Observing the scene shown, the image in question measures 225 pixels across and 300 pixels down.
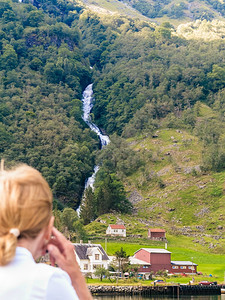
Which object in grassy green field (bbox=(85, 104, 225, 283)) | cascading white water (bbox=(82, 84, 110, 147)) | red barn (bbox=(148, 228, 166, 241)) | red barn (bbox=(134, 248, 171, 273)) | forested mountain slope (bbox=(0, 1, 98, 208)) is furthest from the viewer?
cascading white water (bbox=(82, 84, 110, 147))

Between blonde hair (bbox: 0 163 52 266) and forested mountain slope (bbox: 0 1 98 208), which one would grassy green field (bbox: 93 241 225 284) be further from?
blonde hair (bbox: 0 163 52 266)

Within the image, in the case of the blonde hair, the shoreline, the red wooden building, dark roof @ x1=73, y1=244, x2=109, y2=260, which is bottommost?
the red wooden building

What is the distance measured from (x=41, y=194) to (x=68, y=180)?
11009 cm

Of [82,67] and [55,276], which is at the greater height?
[82,67]

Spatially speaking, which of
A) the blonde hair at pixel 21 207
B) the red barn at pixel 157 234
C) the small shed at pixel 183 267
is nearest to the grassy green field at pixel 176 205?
the red barn at pixel 157 234

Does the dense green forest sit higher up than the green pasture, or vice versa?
the dense green forest

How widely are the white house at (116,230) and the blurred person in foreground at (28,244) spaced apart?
80.2 metres

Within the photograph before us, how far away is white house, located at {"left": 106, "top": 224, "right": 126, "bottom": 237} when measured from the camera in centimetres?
8219

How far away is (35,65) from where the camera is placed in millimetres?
156000

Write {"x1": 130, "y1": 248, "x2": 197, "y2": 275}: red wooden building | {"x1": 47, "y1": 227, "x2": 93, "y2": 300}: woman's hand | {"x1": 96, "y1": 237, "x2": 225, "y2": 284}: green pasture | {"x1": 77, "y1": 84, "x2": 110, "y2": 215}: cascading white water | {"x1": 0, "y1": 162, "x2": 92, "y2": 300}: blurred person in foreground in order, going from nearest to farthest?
1. {"x1": 0, "y1": 162, "x2": 92, "y2": 300}: blurred person in foreground
2. {"x1": 47, "y1": 227, "x2": 93, "y2": 300}: woman's hand
3. {"x1": 96, "y1": 237, "x2": 225, "y2": 284}: green pasture
4. {"x1": 130, "y1": 248, "x2": 197, "y2": 275}: red wooden building
5. {"x1": 77, "y1": 84, "x2": 110, "y2": 215}: cascading white water

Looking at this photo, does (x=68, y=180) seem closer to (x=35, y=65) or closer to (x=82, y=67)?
(x=35, y=65)

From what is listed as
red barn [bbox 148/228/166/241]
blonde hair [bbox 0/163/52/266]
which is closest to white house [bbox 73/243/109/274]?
red barn [bbox 148/228/166/241]

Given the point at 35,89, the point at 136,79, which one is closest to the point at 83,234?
the point at 35,89

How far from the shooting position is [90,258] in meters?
62.9
